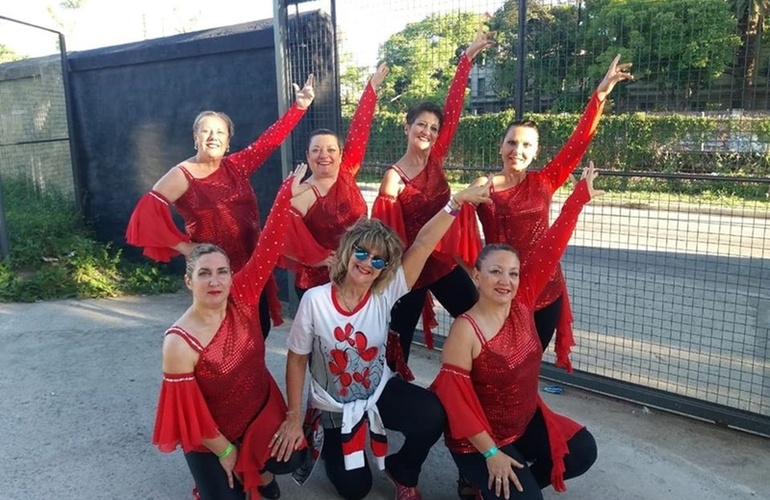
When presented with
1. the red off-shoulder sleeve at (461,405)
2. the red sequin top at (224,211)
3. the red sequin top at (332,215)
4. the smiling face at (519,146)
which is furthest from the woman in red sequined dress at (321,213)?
the red off-shoulder sleeve at (461,405)

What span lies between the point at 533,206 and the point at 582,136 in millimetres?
440

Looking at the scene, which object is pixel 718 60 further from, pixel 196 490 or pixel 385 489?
pixel 196 490

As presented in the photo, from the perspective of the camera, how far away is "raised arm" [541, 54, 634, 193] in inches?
132

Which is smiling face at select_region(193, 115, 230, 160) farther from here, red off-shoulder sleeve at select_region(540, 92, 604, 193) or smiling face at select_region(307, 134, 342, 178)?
red off-shoulder sleeve at select_region(540, 92, 604, 193)

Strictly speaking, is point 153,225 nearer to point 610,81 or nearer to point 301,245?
point 301,245

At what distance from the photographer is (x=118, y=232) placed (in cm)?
781

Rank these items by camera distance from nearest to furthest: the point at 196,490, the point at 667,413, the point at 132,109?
1. the point at 196,490
2. the point at 667,413
3. the point at 132,109

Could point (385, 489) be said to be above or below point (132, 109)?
below

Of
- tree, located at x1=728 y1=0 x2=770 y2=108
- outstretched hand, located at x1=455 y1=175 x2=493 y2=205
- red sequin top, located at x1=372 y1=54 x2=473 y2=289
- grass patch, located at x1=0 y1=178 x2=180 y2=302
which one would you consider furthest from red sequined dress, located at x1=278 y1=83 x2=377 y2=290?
grass patch, located at x1=0 y1=178 x2=180 y2=302

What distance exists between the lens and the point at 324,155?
346cm

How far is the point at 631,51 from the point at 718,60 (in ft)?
1.47

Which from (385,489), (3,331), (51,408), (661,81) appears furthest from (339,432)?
(3,331)

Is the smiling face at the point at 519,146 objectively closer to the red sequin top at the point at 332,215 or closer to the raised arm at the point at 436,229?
the raised arm at the point at 436,229

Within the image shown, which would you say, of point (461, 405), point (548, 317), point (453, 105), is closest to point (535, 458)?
point (461, 405)
